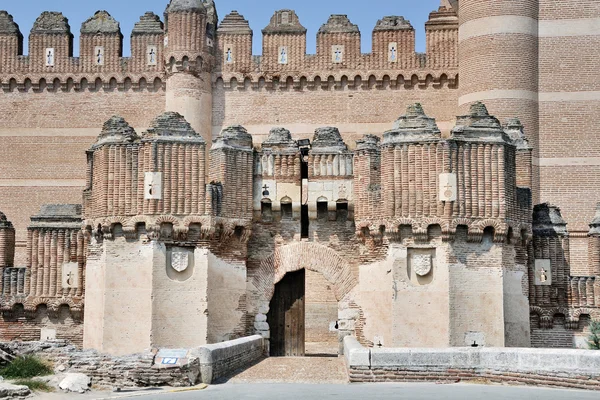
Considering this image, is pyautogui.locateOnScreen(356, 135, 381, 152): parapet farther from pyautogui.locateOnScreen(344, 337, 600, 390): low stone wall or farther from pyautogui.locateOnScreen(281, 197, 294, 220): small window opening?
pyautogui.locateOnScreen(344, 337, 600, 390): low stone wall

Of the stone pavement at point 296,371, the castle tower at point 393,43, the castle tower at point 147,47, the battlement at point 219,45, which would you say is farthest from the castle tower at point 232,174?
the castle tower at point 147,47

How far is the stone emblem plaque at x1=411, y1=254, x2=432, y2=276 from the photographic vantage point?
18906 millimetres

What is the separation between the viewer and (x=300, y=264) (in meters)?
20.6

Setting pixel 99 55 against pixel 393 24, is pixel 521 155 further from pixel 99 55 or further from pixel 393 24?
pixel 99 55

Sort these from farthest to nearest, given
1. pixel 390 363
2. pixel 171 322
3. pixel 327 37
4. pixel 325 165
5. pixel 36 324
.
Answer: pixel 327 37 < pixel 36 324 < pixel 325 165 < pixel 171 322 < pixel 390 363

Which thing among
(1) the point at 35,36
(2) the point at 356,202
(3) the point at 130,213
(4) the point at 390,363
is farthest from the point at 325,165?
A: (1) the point at 35,36

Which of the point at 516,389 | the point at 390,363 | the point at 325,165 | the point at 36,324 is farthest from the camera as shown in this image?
the point at 36,324

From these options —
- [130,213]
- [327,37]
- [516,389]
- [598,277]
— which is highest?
[327,37]

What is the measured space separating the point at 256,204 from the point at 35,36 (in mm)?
16571

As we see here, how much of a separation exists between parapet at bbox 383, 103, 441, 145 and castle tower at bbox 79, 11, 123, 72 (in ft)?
53.9

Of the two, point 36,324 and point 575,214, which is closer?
point 36,324

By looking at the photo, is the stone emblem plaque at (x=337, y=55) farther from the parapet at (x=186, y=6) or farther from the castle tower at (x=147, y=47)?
the castle tower at (x=147, y=47)

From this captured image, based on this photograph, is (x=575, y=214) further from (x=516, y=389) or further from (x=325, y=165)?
(x=516, y=389)

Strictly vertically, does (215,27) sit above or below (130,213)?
above
